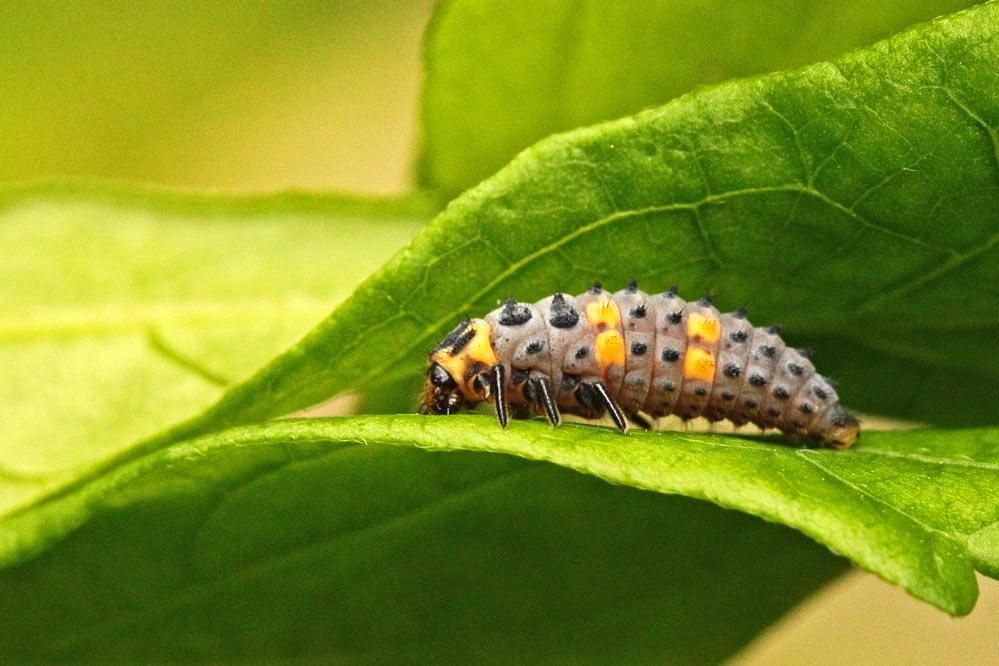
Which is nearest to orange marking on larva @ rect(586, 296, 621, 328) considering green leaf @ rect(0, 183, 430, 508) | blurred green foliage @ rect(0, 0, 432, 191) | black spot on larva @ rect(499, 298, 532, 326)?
black spot on larva @ rect(499, 298, 532, 326)

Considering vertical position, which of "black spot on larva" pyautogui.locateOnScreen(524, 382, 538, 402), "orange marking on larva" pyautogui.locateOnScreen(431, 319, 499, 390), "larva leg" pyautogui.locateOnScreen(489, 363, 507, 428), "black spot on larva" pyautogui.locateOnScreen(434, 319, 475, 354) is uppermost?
"black spot on larva" pyautogui.locateOnScreen(434, 319, 475, 354)

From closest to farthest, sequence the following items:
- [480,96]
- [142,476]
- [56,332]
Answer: [142,476] < [480,96] < [56,332]

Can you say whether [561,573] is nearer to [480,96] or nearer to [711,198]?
[711,198]

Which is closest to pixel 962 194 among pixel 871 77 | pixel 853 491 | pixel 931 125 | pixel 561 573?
pixel 931 125

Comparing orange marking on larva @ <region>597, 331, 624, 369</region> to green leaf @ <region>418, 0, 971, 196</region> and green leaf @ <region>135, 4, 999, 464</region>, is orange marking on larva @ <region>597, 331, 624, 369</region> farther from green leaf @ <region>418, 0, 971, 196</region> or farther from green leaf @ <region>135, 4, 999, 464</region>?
green leaf @ <region>418, 0, 971, 196</region>

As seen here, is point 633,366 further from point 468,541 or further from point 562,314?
point 468,541

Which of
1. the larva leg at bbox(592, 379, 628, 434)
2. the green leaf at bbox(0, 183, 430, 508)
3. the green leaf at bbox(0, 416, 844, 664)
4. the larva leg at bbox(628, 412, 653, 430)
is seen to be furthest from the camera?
the green leaf at bbox(0, 183, 430, 508)
